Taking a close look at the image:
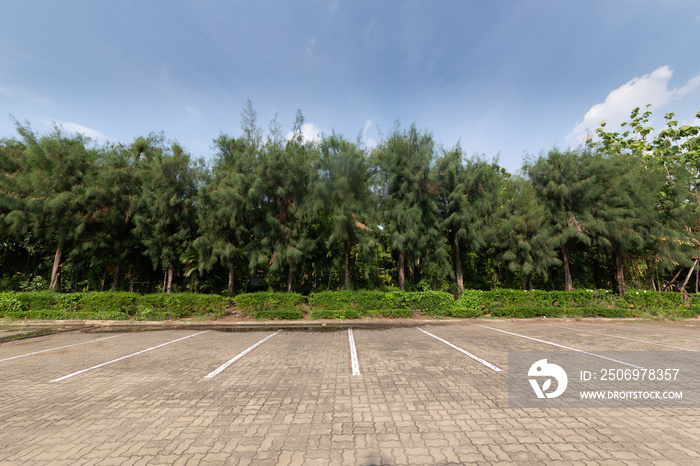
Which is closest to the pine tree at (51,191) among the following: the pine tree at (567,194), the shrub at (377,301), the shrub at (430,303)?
the shrub at (377,301)

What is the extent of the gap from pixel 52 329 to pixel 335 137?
51.2 feet

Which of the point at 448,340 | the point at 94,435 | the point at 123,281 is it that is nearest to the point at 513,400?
the point at 448,340

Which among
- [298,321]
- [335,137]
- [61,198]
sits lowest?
[298,321]

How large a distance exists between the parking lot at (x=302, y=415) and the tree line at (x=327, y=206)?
9.33 metres

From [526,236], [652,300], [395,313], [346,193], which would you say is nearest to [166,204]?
[346,193]

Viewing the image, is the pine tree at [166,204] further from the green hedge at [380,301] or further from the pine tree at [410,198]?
the pine tree at [410,198]

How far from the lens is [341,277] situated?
19594mm

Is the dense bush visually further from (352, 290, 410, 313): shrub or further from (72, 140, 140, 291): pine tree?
(72, 140, 140, 291): pine tree

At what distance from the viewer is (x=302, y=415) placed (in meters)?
3.50

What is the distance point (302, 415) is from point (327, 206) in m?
12.7

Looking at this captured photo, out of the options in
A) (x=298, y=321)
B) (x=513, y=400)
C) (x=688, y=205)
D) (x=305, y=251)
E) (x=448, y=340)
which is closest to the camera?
(x=513, y=400)

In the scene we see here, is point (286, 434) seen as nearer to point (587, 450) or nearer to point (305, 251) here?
point (587, 450)

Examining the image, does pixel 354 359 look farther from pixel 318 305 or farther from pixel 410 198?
pixel 410 198

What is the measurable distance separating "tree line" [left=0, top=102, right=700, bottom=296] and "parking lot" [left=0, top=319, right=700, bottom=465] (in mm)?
9328
